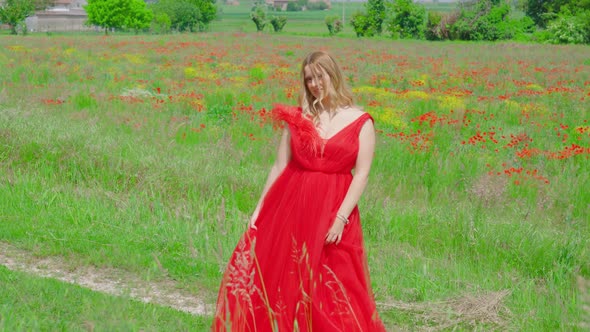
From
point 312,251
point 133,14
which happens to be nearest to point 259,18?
point 133,14

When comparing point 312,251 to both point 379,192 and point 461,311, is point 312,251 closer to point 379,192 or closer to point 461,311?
point 461,311

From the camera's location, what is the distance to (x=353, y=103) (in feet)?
14.7

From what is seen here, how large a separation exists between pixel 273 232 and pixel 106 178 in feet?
15.1

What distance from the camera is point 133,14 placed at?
9100 cm

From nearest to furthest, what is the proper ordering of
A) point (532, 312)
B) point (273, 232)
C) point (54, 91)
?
point (273, 232)
point (532, 312)
point (54, 91)

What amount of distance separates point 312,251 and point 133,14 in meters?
91.2

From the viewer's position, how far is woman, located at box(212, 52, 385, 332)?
4246 millimetres

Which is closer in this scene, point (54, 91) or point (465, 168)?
point (465, 168)

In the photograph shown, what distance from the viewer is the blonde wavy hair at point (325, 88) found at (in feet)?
14.0

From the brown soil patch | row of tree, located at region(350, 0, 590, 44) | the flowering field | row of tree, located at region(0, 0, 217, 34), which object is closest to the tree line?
row of tree, located at region(350, 0, 590, 44)

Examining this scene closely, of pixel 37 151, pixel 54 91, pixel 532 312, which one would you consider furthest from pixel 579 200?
pixel 54 91

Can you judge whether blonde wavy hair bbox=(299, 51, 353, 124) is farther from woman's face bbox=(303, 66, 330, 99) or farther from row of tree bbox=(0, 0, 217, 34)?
row of tree bbox=(0, 0, 217, 34)

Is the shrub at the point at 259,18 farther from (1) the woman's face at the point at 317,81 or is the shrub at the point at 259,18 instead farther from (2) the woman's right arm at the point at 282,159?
(1) the woman's face at the point at 317,81

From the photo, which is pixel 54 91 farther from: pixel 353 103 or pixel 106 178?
pixel 353 103
